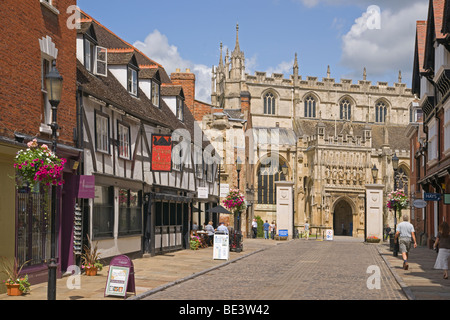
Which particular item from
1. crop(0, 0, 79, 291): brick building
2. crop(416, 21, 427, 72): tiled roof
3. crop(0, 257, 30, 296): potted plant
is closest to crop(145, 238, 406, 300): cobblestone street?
crop(0, 257, 30, 296): potted plant

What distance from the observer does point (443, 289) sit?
1541 cm

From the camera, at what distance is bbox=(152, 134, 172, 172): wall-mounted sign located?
23234 mm

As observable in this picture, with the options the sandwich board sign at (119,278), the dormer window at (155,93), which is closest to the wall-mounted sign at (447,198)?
the dormer window at (155,93)

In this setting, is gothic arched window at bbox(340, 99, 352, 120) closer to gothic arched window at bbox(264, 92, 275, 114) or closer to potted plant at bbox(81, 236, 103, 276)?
gothic arched window at bbox(264, 92, 275, 114)

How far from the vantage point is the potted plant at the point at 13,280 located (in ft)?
43.2

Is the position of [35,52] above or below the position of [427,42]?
below

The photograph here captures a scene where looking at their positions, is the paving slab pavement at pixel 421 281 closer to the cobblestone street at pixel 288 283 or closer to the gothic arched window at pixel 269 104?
the cobblestone street at pixel 288 283

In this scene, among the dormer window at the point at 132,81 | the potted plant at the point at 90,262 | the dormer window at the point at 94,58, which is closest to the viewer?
the potted plant at the point at 90,262

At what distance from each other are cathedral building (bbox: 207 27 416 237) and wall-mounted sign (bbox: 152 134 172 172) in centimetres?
4713

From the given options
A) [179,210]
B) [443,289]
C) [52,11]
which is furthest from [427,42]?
[52,11]

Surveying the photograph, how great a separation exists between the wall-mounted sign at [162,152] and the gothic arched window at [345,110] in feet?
239

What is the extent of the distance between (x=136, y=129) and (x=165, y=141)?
51.7 inches

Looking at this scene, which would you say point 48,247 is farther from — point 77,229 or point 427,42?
point 427,42

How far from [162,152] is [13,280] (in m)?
10.6
